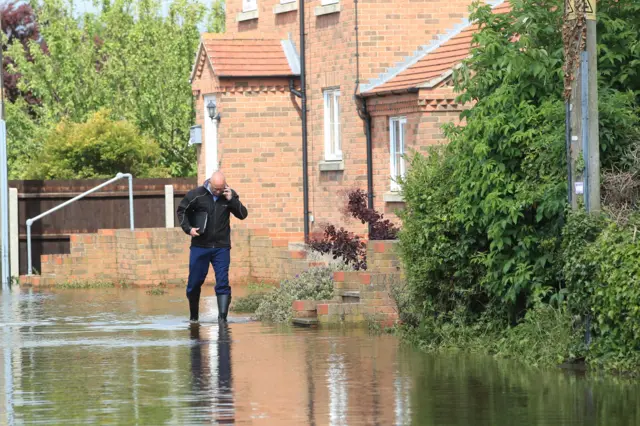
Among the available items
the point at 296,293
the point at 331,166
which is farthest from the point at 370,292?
the point at 331,166

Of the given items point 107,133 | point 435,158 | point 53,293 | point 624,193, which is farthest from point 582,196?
point 107,133

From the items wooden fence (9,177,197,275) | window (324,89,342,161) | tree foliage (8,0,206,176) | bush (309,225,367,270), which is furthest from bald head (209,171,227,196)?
tree foliage (8,0,206,176)

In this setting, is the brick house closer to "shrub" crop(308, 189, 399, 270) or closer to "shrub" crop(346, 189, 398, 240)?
"shrub" crop(308, 189, 399, 270)

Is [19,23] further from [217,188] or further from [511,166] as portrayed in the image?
[511,166]

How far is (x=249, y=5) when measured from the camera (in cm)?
3145

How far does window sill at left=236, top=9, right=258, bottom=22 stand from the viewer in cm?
3097

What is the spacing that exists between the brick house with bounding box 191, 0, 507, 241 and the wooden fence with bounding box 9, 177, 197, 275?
2.62 meters

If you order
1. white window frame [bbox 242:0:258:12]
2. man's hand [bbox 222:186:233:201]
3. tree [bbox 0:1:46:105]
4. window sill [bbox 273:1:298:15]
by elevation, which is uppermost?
tree [bbox 0:1:46:105]

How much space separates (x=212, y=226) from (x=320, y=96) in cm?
1008

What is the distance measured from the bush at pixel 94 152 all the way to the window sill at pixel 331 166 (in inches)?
335

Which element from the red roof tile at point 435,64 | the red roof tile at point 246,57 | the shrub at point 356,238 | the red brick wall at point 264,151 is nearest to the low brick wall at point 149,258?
the red brick wall at point 264,151

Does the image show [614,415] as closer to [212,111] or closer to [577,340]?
[577,340]

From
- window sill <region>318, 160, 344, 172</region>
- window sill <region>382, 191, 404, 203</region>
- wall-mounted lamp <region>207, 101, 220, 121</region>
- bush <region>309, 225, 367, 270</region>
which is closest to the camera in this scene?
bush <region>309, 225, 367, 270</region>

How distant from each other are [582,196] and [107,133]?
23.0m
